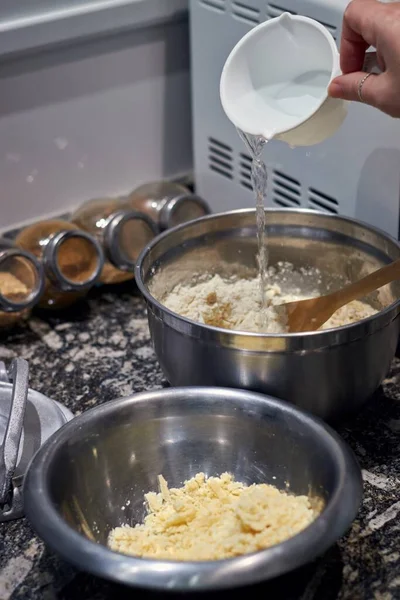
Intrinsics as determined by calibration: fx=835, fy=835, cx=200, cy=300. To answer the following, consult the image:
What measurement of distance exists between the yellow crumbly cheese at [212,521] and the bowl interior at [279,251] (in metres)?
0.26

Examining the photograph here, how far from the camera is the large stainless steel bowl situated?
0.80 meters

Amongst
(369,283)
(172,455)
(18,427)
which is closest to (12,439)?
(18,427)

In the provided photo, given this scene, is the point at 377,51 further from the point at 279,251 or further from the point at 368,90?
the point at 279,251

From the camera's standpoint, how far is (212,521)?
73 cm

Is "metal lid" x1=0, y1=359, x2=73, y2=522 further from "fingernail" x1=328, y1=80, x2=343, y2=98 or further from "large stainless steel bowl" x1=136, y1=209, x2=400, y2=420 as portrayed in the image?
"fingernail" x1=328, y1=80, x2=343, y2=98

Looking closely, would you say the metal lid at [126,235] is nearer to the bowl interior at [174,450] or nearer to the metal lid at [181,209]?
the metal lid at [181,209]

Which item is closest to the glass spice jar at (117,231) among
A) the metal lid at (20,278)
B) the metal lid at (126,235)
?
the metal lid at (126,235)

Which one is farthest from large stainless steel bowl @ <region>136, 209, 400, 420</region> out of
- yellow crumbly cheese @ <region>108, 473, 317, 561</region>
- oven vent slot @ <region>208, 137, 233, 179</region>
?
oven vent slot @ <region>208, 137, 233, 179</region>

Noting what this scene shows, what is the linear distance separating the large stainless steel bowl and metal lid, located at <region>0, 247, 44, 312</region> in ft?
0.62

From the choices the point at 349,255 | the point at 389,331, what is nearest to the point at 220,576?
the point at 389,331

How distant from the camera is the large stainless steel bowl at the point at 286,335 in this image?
80 cm

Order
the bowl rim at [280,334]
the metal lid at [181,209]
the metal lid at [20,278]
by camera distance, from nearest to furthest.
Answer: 1. the bowl rim at [280,334]
2. the metal lid at [20,278]
3. the metal lid at [181,209]

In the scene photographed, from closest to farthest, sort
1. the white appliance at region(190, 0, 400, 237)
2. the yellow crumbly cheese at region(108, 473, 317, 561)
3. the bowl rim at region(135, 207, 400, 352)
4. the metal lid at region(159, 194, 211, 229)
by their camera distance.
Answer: the yellow crumbly cheese at region(108, 473, 317, 561), the bowl rim at region(135, 207, 400, 352), the white appliance at region(190, 0, 400, 237), the metal lid at region(159, 194, 211, 229)

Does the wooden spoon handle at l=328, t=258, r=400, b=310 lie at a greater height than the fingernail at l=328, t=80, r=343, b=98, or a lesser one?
lesser
